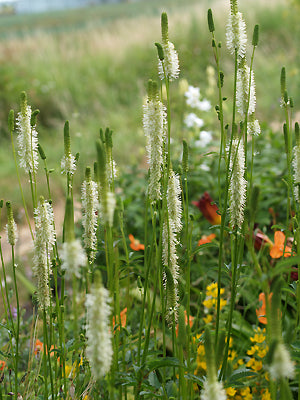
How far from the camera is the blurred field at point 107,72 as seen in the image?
6522mm

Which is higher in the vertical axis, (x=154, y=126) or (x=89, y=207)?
(x=154, y=126)

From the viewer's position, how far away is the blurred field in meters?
6.52

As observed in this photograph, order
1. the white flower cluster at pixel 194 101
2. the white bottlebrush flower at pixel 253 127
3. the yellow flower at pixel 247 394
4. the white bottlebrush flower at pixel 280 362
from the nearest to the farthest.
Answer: the white bottlebrush flower at pixel 280 362 → the white bottlebrush flower at pixel 253 127 → the yellow flower at pixel 247 394 → the white flower cluster at pixel 194 101

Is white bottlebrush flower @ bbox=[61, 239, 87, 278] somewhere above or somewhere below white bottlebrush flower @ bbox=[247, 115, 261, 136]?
below

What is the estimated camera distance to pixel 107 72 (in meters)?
9.27

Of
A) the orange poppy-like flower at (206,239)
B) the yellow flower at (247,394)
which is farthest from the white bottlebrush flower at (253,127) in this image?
the orange poppy-like flower at (206,239)

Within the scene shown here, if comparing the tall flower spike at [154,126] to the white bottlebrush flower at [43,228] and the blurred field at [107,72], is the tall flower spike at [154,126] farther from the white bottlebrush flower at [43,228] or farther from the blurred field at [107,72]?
the blurred field at [107,72]

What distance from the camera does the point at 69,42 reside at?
11.1 metres

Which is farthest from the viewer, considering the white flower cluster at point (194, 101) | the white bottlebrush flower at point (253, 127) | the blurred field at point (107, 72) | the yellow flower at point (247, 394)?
the blurred field at point (107, 72)

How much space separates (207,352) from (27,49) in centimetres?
1049

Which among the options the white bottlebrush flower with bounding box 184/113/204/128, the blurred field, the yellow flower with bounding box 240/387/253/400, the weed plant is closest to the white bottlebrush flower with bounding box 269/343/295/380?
the weed plant

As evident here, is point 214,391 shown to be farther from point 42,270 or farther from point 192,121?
point 192,121

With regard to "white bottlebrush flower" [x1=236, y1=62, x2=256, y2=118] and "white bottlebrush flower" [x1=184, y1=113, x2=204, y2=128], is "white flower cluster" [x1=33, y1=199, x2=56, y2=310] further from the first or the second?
"white bottlebrush flower" [x1=184, y1=113, x2=204, y2=128]

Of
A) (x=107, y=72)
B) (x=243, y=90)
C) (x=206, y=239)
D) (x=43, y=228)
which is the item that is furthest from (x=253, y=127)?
(x=107, y=72)
